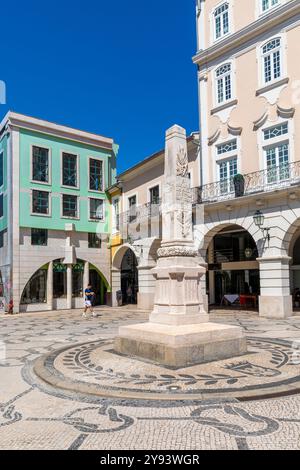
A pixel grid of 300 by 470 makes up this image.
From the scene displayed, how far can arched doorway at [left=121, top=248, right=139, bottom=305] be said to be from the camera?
3247cm

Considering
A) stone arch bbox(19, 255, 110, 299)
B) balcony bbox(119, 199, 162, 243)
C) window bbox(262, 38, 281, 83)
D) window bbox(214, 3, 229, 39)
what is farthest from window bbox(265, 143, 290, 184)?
stone arch bbox(19, 255, 110, 299)

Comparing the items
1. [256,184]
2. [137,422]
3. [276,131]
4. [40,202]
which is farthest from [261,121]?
[137,422]

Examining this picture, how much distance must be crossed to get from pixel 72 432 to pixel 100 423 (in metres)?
0.40

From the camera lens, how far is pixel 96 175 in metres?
31.1

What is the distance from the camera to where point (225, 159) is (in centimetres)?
2141

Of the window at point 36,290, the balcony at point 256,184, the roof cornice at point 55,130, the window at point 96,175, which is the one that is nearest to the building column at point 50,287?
the window at point 36,290

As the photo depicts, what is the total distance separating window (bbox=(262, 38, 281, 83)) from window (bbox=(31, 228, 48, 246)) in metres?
16.5

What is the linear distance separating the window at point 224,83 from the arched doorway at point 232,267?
24.9 ft

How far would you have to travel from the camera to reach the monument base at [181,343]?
7734mm

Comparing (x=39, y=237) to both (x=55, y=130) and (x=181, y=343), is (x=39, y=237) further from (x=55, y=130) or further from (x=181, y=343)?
(x=181, y=343)

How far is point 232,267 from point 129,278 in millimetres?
10527

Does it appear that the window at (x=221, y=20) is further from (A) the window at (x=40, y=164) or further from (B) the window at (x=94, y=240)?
(B) the window at (x=94, y=240)

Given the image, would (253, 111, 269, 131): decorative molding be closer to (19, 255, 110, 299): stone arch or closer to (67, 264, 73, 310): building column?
(19, 255, 110, 299): stone arch

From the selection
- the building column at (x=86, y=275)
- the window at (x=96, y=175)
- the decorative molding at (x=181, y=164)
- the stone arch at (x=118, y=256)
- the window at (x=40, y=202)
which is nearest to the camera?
the decorative molding at (x=181, y=164)
